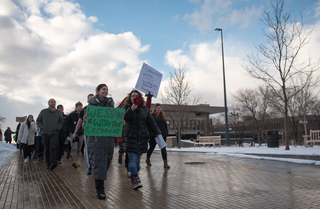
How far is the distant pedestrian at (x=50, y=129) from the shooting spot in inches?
294

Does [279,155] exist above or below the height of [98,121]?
below

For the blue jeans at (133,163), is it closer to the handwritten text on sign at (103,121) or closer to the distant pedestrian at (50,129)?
the handwritten text on sign at (103,121)

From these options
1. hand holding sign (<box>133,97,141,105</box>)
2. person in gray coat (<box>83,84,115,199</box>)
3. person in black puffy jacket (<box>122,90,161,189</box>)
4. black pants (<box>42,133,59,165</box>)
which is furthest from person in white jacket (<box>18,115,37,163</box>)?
hand holding sign (<box>133,97,141,105</box>)

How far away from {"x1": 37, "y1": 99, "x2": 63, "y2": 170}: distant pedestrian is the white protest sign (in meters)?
2.62

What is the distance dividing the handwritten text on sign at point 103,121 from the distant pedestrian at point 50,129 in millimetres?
3859

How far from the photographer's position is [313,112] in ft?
114

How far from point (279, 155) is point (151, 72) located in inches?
234

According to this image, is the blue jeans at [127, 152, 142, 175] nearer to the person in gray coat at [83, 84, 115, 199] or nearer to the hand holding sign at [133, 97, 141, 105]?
the person in gray coat at [83, 84, 115, 199]

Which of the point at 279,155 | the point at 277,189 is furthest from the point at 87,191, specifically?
the point at 279,155

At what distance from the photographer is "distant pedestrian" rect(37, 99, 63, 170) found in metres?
7.46

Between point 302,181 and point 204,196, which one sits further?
point 302,181

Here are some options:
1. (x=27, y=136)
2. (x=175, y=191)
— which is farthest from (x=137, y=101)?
(x=27, y=136)

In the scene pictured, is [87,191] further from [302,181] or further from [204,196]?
[302,181]

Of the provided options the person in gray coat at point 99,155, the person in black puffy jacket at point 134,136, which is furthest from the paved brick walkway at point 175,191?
the person in black puffy jacket at point 134,136
